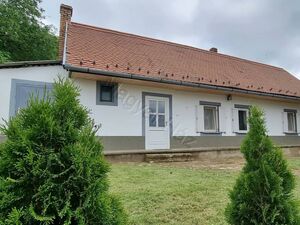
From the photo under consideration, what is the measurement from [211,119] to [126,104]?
3.93 metres

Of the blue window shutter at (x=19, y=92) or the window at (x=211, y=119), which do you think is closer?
the blue window shutter at (x=19, y=92)

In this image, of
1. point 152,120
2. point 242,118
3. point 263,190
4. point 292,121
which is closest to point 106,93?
point 152,120

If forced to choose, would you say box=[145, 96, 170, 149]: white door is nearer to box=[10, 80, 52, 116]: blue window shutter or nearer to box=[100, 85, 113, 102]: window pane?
box=[100, 85, 113, 102]: window pane

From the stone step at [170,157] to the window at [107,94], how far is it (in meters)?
2.14

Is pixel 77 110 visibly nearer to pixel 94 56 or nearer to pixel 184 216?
pixel 184 216

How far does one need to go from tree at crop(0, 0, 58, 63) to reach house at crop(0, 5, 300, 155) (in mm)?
7111

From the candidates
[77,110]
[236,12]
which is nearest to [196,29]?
[236,12]

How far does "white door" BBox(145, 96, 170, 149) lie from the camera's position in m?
9.39

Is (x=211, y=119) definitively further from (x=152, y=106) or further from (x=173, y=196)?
(x=173, y=196)

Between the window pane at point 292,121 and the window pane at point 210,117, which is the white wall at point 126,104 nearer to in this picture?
the window pane at point 210,117

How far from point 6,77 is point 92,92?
2.51 meters

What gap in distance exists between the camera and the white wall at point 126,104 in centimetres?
780

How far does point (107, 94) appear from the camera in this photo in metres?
8.75

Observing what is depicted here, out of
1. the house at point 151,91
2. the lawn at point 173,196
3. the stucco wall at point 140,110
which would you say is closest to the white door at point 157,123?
the house at point 151,91
